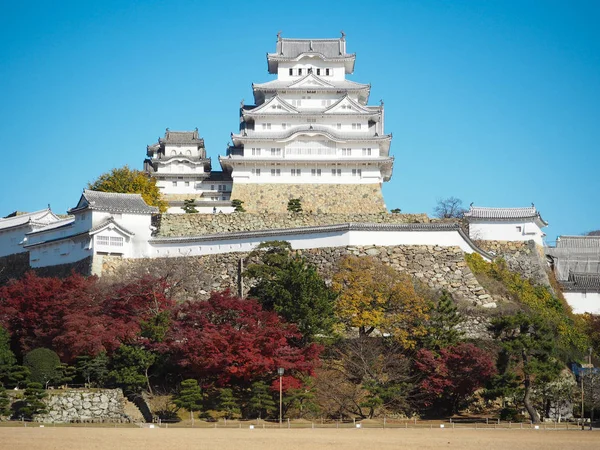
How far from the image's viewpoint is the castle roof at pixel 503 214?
42.4m

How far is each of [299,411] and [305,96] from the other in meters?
24.8

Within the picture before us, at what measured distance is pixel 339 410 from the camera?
29.9 meters

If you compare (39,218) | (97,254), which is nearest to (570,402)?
(97,254)

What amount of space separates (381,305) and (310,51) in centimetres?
2263

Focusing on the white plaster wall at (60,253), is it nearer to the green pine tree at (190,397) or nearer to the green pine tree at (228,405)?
the green pine tree at (190,397)

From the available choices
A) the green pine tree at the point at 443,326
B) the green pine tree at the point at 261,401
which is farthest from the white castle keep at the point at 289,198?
the green pine tree at the point at 261,401

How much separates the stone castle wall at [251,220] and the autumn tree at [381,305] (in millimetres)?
7479

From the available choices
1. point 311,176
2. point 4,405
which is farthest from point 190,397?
point 311,176

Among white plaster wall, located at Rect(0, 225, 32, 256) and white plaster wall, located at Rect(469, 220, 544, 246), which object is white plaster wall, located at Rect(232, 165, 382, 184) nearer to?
white plaster wall, located at Rect(469, 220, 544, 246)

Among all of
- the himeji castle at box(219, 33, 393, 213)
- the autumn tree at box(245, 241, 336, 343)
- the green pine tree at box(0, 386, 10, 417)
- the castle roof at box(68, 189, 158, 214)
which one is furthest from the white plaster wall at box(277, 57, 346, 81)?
the green pine tree at box(0, 386, 10, 417)

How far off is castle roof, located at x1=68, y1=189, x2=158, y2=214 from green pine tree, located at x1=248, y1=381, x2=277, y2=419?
42.9ft

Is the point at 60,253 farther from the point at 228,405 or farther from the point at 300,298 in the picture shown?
the point at 228,405

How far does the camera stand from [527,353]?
30125 millimetres

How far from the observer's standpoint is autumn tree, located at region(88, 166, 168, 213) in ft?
156
